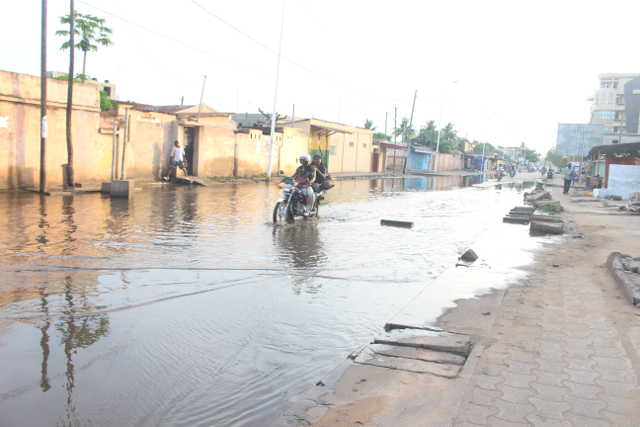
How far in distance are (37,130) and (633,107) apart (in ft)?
231

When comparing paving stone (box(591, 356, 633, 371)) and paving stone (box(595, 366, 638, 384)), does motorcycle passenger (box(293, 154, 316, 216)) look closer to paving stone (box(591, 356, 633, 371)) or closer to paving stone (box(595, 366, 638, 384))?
paving stone (box(591, 356, 633, 371))

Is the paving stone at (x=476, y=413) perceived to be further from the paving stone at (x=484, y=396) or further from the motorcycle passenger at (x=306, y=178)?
the motorcycle passenger at (x=306, y=178)

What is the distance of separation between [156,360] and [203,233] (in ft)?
19.5

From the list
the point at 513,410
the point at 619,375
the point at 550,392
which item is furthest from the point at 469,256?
the point at 513,410

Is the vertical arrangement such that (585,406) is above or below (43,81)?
below

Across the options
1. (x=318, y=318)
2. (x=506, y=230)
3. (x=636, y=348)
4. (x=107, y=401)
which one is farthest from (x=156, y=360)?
(x=506, y=230)

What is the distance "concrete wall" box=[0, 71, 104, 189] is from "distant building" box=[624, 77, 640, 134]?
65948 mm

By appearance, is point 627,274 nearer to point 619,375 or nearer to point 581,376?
point 619,375

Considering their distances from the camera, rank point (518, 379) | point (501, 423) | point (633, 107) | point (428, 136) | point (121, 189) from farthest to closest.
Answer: point (428, 136)
point (633, 107)
point (121, 189)
point (518, 379)
point (501, 423)

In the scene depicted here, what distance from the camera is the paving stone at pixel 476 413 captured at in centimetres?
294

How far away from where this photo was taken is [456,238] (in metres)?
11.0

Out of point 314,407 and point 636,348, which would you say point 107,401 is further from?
point 636,348

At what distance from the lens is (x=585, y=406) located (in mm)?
3152

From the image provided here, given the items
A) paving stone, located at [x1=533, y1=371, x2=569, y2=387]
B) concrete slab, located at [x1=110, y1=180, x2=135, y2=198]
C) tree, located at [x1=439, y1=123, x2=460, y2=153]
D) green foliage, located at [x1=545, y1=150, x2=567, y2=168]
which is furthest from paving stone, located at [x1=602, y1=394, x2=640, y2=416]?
green foliage, located at [x1=545, y1=150, x2=567, y2=168]
